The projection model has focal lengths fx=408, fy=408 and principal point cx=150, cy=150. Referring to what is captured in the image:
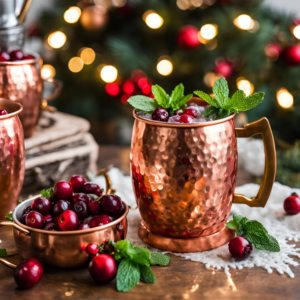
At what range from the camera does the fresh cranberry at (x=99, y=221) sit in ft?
2.14

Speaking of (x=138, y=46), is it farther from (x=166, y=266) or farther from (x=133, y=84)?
(x=166, y=266)

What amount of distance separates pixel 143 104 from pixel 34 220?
10.7 inches

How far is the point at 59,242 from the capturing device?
2.08ft

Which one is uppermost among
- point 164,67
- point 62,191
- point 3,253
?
point 164,67

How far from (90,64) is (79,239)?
1.52 m

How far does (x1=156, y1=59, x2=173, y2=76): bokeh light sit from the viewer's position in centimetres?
180

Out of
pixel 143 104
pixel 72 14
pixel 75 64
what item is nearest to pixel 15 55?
pixel 143 104

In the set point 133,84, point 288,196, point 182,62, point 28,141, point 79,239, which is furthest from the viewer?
point 133,84

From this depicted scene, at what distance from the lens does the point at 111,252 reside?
0.64 m

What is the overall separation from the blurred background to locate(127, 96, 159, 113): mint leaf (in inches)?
29.8

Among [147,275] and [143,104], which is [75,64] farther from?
[147,275]

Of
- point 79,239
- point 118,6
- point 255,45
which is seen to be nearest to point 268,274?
point 79,239

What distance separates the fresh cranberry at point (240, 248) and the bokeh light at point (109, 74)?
1.36m

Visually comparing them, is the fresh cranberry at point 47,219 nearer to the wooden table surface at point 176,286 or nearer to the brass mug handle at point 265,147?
the wooden table surface at point 176,286
